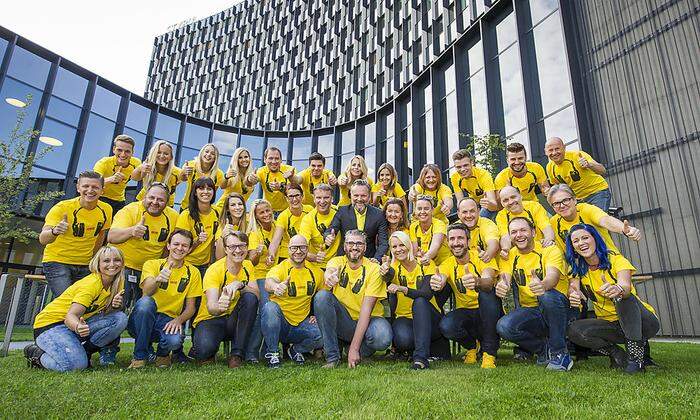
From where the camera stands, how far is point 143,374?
3963 millimetres

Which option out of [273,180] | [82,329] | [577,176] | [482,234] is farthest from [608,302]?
[82,329]

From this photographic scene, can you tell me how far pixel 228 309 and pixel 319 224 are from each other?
6.42 feet

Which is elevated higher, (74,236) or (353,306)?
(74,236)

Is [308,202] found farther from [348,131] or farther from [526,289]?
[348,131]

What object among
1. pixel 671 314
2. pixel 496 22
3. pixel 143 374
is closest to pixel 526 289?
pixel 143 374

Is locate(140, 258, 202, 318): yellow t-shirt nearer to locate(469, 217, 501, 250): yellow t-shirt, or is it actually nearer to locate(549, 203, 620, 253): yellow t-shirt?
locate(469, 217, 501, 250): yellow t-shirt

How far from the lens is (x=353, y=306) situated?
513 cm

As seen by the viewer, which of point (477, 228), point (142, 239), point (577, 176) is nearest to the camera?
point (142, 239)

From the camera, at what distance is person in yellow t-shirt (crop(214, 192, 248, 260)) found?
228 inches

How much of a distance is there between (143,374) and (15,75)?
19.1 m

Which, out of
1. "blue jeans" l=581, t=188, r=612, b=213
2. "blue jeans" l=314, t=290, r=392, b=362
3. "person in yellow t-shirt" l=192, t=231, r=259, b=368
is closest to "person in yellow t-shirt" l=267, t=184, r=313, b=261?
"person in yellow t-shirt" l=192, t=231, r=259, b=368

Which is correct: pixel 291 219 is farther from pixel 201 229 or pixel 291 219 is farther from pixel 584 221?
pixel 584 221

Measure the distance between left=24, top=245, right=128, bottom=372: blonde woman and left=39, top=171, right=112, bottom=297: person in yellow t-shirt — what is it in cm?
70

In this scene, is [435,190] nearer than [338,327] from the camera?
No
